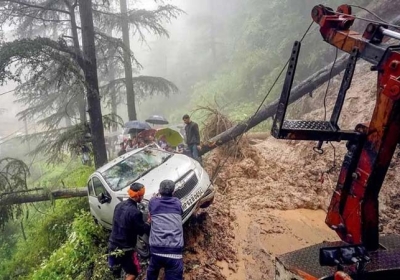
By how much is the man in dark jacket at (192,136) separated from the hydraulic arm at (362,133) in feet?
19.7

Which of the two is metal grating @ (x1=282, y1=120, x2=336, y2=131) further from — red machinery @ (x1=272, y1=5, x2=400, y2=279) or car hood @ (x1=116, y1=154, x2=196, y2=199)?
car hood @ (x1=116, y1=154, x2=196, y2=199)

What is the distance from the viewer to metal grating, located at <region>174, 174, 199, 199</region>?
5988mm

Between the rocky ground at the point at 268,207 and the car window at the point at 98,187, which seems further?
the car window at the point at 98,187

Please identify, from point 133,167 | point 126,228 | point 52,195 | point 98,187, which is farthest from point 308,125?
point 52,195

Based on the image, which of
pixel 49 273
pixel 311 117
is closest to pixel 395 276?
pixel 49 273

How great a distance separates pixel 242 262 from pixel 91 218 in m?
3.91

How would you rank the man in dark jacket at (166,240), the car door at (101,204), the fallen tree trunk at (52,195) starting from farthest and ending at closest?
the fallen tree trunk at (52,195) < the car door at (101,204) < the man in dark jacket at (166,240)

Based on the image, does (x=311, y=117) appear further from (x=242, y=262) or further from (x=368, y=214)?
(x=368, y=214)

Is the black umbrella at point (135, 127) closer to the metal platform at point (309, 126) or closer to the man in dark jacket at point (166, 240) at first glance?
the man in dark jacket at point (166, 240)

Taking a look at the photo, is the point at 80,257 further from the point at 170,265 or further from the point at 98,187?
the point at 170,265

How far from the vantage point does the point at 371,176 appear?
3.46 meters

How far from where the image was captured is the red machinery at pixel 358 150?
3178 millimetres

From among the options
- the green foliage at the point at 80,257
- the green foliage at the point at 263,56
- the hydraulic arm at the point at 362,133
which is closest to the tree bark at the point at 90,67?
the green foliage at the point at 80,257

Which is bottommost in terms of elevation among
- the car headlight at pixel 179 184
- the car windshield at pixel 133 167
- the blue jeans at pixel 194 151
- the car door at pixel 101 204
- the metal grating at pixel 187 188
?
the blue jeans at pixel 194 151
